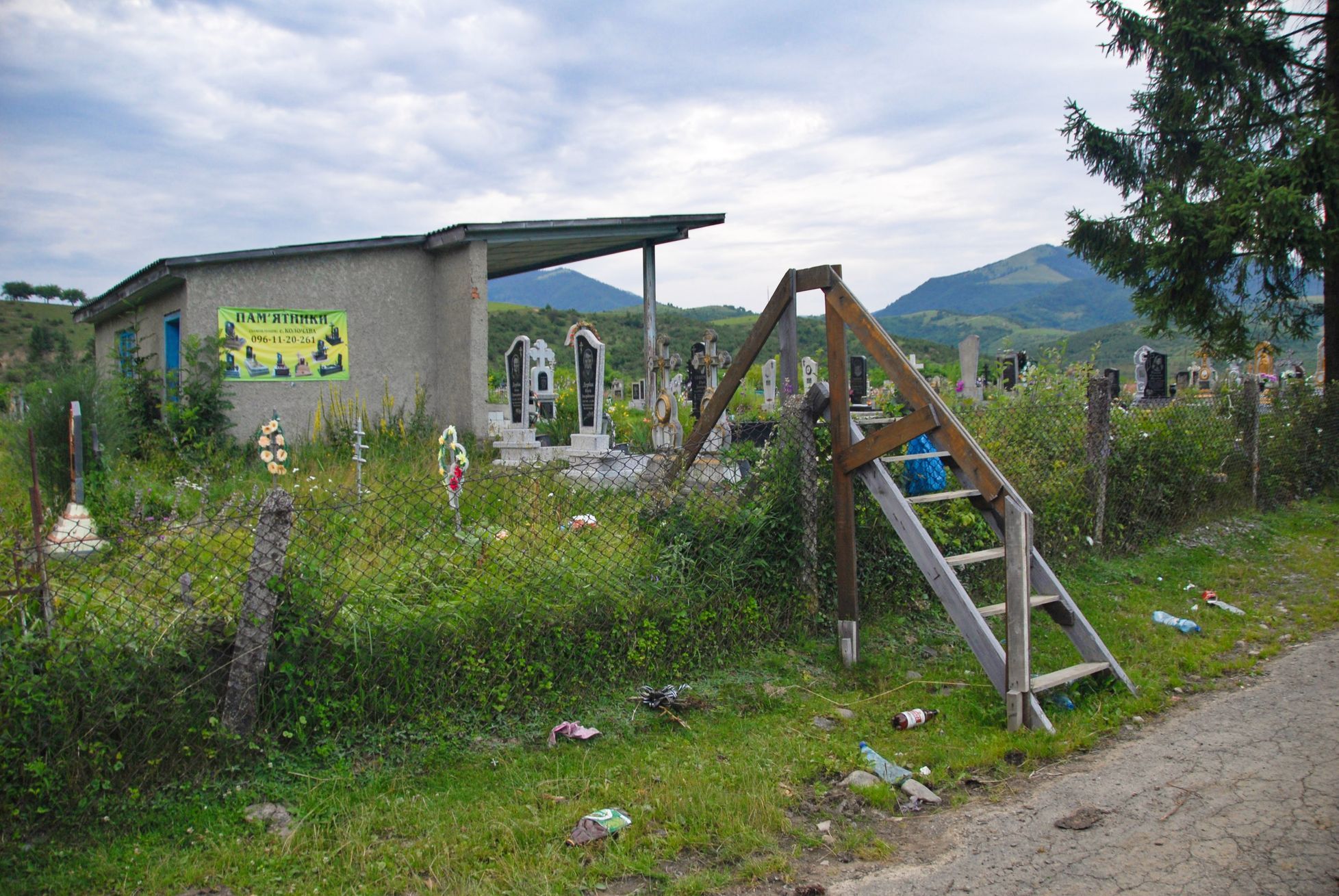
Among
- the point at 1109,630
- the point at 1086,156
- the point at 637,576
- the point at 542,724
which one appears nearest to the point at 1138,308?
the point at 1086,156

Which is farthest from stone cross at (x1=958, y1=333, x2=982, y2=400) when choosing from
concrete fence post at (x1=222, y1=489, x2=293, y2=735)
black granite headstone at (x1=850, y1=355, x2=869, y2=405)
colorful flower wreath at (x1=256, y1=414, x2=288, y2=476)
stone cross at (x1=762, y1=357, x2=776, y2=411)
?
concrete fence post at (x1=222, y1=489, x2=293, y2=735)

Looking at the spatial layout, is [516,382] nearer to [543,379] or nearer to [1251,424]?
[543,379]

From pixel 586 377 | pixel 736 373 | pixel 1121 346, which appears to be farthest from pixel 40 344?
pixel 1121 346

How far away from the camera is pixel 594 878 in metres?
2.93

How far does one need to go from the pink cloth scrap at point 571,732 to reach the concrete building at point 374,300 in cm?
1097

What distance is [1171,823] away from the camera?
322 centimetres

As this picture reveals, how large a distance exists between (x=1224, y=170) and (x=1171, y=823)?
1227cm

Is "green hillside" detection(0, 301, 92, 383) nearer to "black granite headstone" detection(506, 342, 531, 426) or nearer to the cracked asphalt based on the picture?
"black granite headstone" detection(506, 342, 531, 426)

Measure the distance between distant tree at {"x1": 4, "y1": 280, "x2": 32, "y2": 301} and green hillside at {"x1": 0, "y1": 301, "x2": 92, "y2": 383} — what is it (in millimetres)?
2539

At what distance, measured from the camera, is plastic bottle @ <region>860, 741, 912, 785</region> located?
12.2ft

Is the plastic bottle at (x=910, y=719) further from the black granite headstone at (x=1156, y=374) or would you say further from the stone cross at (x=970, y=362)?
the stone cross at (x=970, y=362)

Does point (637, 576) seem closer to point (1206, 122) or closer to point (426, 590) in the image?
point (426, 590)

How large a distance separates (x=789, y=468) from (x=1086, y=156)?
12.5 m

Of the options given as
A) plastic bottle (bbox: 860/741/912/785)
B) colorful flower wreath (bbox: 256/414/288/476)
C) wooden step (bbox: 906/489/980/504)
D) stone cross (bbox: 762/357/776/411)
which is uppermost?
stone cross (bbox: 762/357/776/411)
